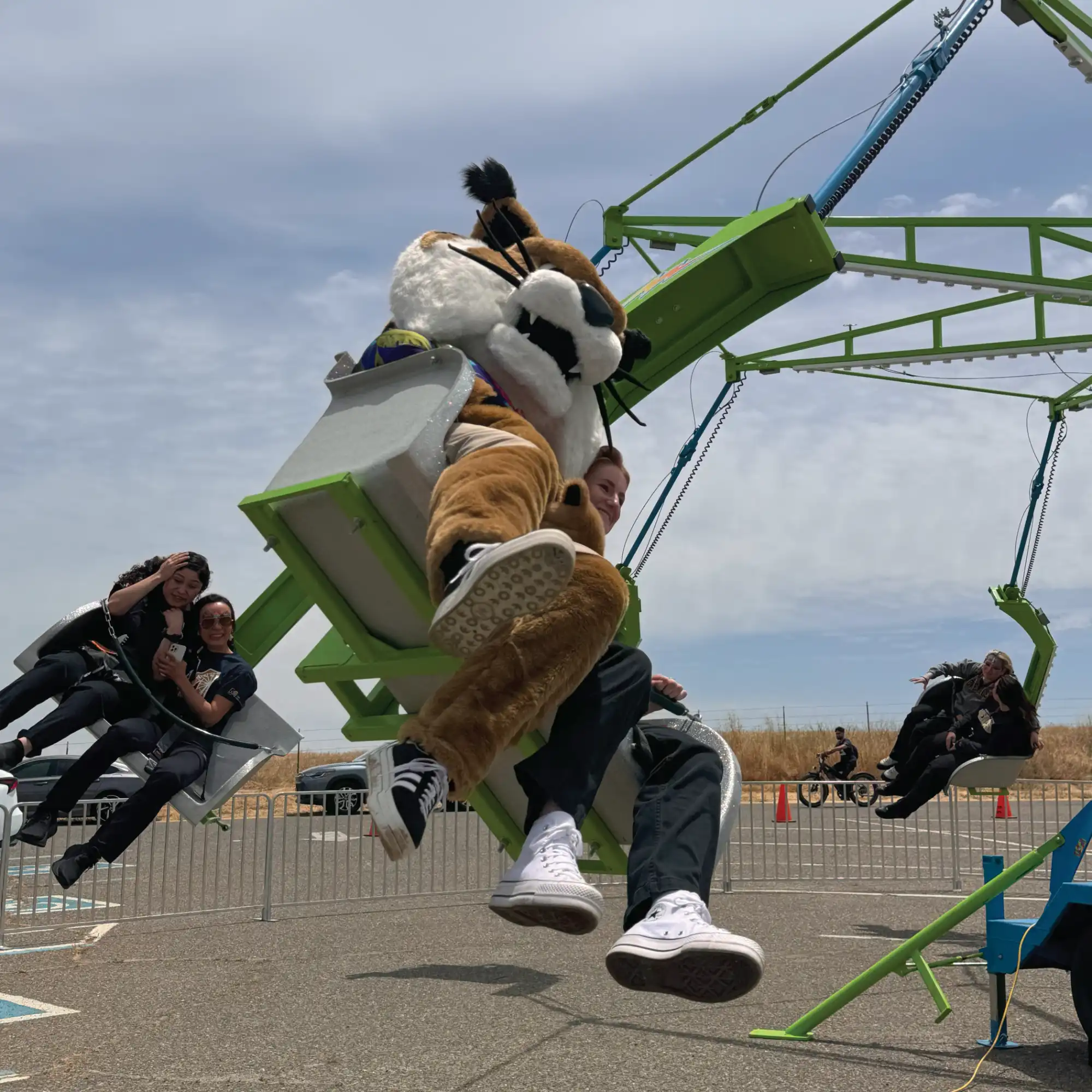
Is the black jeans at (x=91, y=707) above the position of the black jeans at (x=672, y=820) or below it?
above

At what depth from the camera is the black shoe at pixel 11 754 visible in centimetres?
407

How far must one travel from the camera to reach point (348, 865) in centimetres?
1055

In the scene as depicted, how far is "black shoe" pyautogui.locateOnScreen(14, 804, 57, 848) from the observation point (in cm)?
438

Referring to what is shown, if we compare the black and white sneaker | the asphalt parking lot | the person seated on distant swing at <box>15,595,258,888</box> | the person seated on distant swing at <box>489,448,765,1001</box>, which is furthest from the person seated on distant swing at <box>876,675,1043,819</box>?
the black and white sneaker

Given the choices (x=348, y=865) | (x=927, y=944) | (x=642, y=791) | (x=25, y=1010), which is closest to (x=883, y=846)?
(x=348, y=865)

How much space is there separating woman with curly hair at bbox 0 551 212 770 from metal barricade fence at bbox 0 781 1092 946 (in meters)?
4.22

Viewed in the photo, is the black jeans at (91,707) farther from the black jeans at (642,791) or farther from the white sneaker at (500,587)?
the white sneaker at (500,587)

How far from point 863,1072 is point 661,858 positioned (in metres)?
3.31

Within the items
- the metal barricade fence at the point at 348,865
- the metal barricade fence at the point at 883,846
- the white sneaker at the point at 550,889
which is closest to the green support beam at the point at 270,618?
the white sneaker at the point at 550,889

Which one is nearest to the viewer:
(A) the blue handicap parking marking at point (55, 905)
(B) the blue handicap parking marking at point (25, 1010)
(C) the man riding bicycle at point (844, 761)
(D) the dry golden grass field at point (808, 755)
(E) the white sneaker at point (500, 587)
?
(E) the white sneaker at point (500, 587)

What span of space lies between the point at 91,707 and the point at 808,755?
73.3 ft

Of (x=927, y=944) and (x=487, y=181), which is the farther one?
(x=927, y=944)

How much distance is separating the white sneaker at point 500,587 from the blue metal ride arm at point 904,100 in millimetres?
2804

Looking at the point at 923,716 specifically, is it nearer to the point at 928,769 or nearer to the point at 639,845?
the point at 928,769
